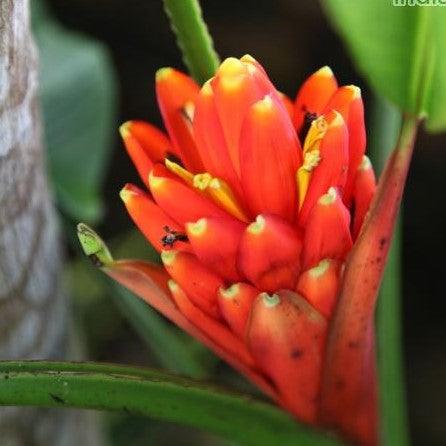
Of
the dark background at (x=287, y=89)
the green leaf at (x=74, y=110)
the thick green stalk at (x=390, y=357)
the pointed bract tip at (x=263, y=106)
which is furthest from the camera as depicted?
the dark background at (x=287, y=89)

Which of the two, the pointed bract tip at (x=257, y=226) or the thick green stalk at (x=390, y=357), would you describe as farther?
the thick green stalk at (x=390, y=357)

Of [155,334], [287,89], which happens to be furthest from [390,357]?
[287,89]

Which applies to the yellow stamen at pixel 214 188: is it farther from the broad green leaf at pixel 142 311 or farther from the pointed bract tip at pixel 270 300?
the broad green leaf at pixel 142 311

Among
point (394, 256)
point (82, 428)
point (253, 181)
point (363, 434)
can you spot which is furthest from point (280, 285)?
point (82, 428)

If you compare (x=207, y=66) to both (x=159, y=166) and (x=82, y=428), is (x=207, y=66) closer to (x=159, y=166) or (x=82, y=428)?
(x=159, y=166)

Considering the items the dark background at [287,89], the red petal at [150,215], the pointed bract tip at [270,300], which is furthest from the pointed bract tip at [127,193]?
the dark background at [287,89]

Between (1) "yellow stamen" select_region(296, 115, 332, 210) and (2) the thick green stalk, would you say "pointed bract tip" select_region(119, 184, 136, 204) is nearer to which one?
(1) "yellow stamen" select_region(296, 115, 332, 210)

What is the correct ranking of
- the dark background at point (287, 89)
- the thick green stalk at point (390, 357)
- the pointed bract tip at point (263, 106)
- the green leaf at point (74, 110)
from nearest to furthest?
the pointed bract tip at point (263, 106) → the thick green stalk at point (390, 357) → the green leaf at point (74, 110) → the dark background at point (287, 89)

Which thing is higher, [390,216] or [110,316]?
[390,216]
